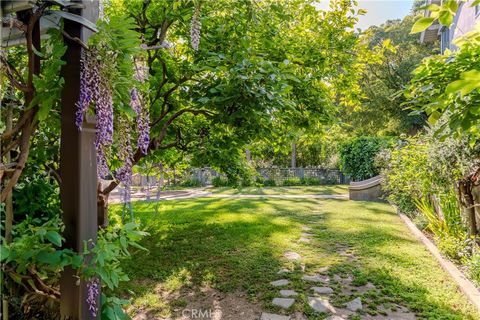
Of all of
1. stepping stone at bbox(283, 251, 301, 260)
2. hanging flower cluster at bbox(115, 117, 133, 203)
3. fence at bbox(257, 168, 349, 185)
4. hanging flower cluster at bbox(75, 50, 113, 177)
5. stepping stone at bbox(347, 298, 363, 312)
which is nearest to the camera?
hanging flower cluster at bbox(75, 50, 113, 177)

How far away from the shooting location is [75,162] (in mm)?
1772

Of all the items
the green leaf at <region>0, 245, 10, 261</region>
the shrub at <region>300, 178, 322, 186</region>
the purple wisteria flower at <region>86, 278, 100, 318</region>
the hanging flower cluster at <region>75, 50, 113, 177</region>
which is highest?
the hanging flower cluster at <region>75, 50, 113, 177</region>

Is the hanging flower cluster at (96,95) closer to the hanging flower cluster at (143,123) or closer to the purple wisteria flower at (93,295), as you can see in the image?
the hanging flower cluster at (143,123)

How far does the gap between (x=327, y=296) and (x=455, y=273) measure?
193 cm

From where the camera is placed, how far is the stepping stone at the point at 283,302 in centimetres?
363

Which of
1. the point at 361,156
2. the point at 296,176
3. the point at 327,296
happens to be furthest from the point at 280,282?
the point at 296,176

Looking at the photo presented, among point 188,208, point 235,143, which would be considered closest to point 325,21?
point 235,143

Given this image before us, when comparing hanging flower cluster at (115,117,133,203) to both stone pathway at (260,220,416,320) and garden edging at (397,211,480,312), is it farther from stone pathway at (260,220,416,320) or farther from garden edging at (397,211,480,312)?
garden edging at (397,211,480,312)

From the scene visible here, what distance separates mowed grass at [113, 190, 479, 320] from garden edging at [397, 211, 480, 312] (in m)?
0.08

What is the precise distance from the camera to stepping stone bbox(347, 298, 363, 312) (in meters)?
3.59

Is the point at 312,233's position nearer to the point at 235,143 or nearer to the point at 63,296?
the point at 235,143

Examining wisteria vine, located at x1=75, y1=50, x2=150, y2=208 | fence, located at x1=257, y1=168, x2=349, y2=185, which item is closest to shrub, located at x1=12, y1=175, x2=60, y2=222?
wisteria vine, located at x1=75, y1=50, x2=150, y2=208

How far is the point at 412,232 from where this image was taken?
23.2ft

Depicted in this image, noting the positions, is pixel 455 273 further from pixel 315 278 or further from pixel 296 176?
pixel 296 176
